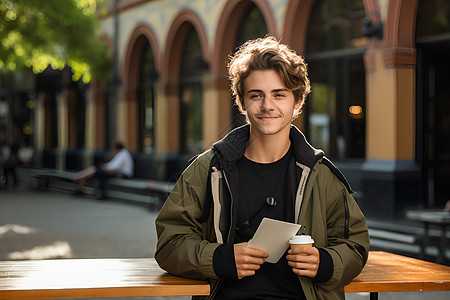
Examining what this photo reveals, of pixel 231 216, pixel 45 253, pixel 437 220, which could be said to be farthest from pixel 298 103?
pixel 45 253

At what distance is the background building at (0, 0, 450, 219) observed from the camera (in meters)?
11.8

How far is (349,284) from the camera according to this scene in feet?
10.8

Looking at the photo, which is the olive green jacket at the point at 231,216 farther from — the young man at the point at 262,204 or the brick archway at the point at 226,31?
the brick archway at the point at 226,31

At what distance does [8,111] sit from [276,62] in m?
32.8

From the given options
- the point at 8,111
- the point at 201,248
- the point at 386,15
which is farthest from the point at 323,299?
the point at 8,111

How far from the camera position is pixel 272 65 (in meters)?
3.08

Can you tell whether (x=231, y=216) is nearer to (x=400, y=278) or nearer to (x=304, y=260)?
(x=304, y=260)

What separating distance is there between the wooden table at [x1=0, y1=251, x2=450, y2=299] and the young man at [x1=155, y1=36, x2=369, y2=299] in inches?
4.4

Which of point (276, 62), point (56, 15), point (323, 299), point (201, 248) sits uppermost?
point (56, 15)

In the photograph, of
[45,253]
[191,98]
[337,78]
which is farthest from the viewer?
[191,98]

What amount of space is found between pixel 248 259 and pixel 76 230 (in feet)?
28.3

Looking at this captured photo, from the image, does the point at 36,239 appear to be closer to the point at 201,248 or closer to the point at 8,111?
the point at 201,248

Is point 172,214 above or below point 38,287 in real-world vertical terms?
above

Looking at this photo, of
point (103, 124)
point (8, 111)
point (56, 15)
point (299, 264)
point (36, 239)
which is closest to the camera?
point (299, 264)
